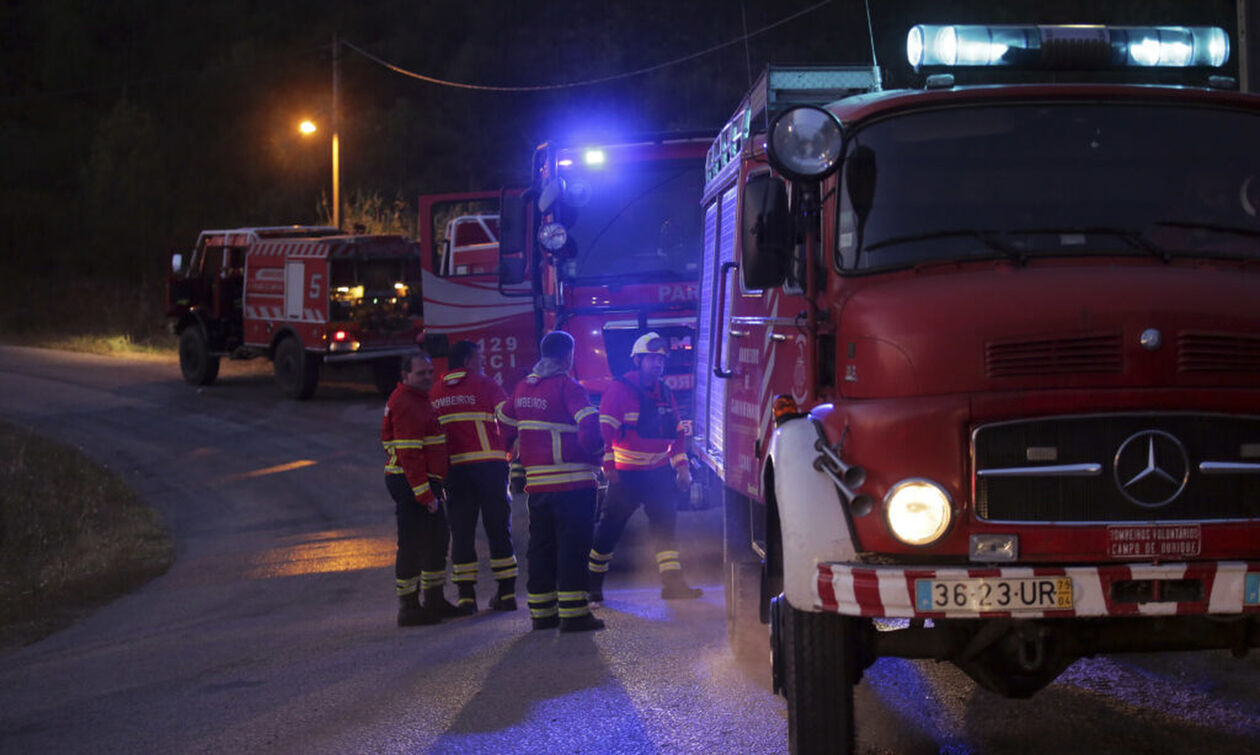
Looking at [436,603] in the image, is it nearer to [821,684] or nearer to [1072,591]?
[821,684]

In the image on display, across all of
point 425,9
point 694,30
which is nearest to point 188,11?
point 425,9

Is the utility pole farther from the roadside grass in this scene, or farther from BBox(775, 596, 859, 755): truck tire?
BBox(775, 596, 859, 755): truck tire

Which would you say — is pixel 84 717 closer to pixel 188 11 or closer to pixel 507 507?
pixel 507 507

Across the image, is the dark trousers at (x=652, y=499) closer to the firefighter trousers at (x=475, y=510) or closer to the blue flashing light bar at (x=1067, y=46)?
the firefighter trousers at (x=475, y=510)

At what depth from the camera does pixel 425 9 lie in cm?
6316

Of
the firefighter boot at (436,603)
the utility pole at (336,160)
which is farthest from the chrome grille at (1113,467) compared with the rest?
the utility pole at (336,160)

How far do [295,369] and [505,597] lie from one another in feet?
52.2

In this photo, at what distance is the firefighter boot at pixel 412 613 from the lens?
351 inches

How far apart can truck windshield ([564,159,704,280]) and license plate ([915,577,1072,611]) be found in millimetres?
7988

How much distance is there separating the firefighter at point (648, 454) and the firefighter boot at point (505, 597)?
55cm

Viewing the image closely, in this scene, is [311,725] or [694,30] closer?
[311,725]

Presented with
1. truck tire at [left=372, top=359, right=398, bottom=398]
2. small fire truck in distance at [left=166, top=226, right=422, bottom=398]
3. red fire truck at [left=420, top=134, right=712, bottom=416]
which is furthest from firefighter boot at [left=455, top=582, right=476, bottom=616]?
truck tire at [left=372, top=359, right=398, bottom=398]

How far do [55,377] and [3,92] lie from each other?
63.4 metres

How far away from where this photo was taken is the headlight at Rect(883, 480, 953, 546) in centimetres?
422
